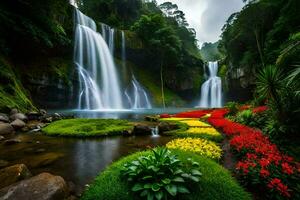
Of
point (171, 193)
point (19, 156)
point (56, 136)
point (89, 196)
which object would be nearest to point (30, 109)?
point (56, 136)

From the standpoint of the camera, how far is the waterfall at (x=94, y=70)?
3856cm

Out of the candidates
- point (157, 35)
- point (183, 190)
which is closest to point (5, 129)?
point (183, 190)

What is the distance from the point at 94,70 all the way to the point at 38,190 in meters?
38.8

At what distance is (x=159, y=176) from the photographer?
172 inches

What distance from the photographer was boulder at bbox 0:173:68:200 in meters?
4.26

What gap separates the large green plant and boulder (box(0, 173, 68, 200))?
4.52 feet

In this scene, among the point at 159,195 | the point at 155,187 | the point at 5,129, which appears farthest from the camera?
the point at 5,129

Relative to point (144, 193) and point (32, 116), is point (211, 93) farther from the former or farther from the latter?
point (144, 193)

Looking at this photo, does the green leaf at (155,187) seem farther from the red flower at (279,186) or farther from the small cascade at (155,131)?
the small cascade at (155,131)

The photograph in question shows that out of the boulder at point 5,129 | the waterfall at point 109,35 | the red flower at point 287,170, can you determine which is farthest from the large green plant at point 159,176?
the waterfall at point 109,35

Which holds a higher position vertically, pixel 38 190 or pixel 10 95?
pixel 10 95

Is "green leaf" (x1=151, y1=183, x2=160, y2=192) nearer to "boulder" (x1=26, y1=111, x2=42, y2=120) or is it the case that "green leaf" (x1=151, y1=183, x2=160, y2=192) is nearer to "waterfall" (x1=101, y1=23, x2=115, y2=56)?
"boulder" (x1=26, y1=111, x2=42, y2=120)

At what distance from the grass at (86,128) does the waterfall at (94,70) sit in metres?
23.3

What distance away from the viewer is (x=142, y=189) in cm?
425
